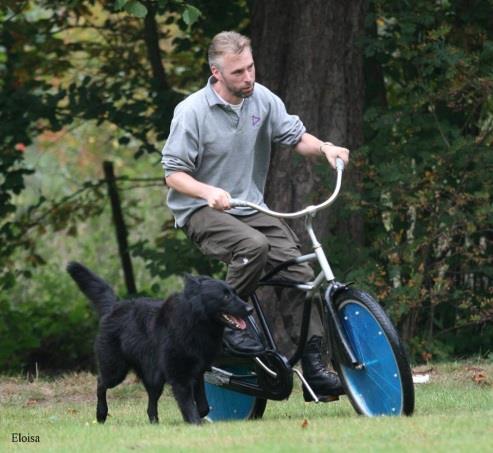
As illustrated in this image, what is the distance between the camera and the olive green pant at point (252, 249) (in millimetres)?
6793

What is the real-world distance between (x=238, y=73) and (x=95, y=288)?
1.53 m

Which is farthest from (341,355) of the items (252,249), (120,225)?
(120,225)

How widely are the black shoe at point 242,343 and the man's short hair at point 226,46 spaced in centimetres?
144

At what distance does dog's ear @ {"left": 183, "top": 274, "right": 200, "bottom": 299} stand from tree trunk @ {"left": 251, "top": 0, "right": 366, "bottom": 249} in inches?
157

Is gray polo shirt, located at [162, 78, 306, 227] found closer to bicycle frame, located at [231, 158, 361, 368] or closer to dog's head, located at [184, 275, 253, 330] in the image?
bicycle frame, located at [231, 158, 361, 368]

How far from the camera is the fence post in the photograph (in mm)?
13742

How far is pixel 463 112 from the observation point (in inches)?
427

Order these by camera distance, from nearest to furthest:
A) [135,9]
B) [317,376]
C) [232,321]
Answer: [232,321]
[317,376]
[135,9]

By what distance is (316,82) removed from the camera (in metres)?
10.7

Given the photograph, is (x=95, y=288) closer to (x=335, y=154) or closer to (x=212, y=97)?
(x=212, y=97)

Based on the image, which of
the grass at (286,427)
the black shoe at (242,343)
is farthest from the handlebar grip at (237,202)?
the grass at (286,427)

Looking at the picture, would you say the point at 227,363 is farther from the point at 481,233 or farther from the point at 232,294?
the point at 481,233

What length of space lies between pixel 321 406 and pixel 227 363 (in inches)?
33.4

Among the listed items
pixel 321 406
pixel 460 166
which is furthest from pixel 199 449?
pixel 460 166
